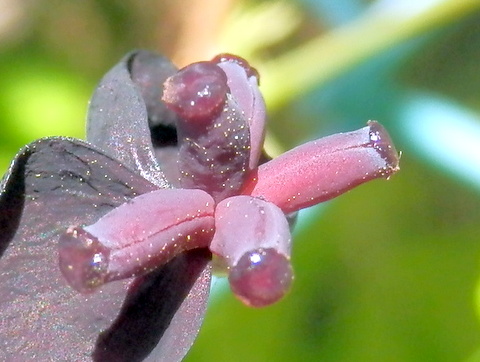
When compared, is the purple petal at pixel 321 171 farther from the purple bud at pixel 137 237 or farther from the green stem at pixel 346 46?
the green stem at pixel 346 46

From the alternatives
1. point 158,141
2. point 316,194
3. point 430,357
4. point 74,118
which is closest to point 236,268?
point 316,194

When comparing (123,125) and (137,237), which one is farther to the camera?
(123,125)

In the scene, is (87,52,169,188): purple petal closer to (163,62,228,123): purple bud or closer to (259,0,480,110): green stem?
(163,62,228,123): purple bud

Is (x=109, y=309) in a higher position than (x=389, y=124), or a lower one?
higher

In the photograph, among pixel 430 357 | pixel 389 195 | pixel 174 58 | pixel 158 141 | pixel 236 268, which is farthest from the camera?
pixel 174 58

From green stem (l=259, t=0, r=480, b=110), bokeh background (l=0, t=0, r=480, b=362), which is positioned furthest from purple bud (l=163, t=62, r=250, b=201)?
green stem (l=259, t=0, r=480, b=110)

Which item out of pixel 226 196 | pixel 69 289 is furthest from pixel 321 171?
pixel 69 289

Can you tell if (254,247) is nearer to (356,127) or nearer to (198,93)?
(198,93)

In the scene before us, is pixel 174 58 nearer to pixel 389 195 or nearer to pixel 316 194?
pixel 389 195
